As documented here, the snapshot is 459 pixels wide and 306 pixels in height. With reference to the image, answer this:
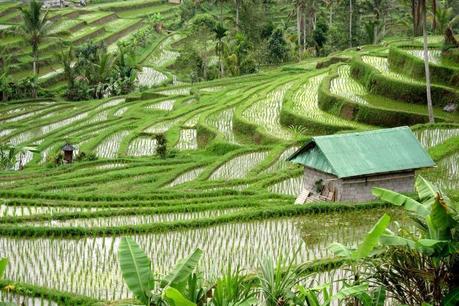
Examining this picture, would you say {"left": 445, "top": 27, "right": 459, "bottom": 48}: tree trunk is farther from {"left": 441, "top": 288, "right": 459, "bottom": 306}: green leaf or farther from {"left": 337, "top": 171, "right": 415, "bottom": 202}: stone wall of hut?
{"left": 441, "top": 288, "right": 459, "bottom": 306}: green leaf

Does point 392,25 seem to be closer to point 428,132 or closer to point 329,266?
point 428,132

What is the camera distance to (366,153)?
10852mm

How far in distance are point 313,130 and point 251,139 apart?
1.70m

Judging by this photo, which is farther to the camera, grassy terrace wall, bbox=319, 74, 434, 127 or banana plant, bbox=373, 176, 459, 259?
grassy terrace wall, bbox=319, 74, 434, 127

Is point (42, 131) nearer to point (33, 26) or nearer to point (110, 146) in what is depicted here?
point (110, 146)

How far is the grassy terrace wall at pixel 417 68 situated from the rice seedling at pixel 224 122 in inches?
202

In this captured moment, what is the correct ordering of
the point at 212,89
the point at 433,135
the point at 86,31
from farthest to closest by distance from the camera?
1. the point at 86,31
2. the point at 212,89
3. the point at 433,135

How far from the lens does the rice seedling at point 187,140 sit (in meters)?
19.4

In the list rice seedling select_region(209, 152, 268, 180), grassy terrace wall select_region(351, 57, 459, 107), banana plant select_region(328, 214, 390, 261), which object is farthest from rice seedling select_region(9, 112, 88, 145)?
banana plant select_region(328, 214, 390, 261)

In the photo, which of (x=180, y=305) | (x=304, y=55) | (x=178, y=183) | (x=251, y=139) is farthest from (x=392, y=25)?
(x=180, y=305)

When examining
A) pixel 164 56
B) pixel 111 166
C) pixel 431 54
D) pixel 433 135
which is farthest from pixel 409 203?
pixel 164 56

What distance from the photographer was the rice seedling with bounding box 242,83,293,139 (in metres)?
18.0

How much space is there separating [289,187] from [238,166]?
2700 millimetres

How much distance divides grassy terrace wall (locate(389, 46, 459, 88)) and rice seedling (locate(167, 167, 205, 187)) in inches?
284
